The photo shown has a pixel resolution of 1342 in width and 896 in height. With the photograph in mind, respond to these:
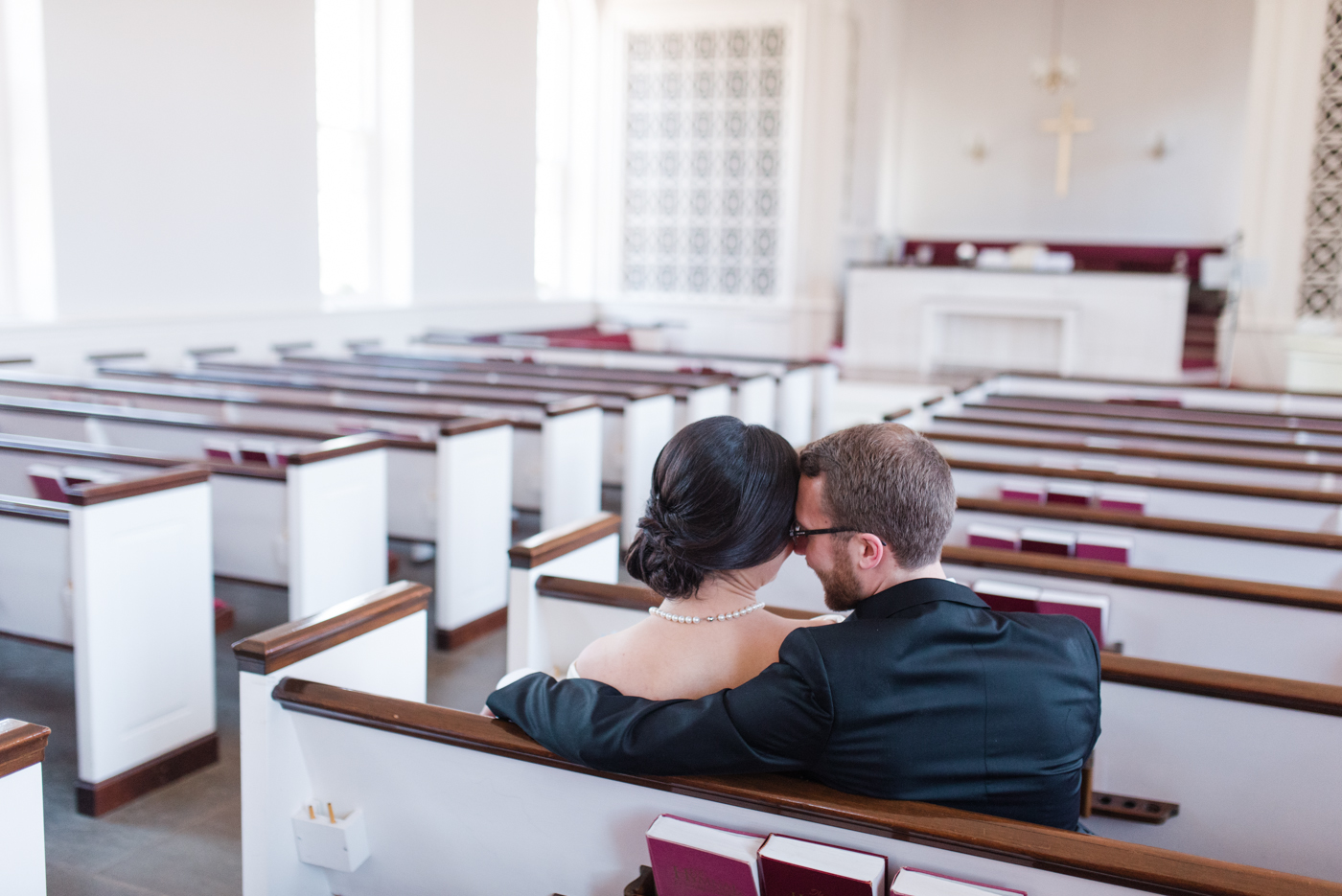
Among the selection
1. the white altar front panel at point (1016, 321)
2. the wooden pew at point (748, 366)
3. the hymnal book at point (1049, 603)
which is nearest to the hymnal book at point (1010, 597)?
the hymnal book at point (1049, 603)

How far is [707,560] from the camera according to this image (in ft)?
4.51

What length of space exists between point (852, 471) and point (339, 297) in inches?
313

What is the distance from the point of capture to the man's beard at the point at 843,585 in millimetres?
1333

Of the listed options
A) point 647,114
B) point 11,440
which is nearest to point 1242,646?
point 11,440

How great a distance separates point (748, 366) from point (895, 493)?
21.3ft

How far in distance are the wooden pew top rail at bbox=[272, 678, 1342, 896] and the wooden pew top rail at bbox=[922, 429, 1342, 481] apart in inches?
106

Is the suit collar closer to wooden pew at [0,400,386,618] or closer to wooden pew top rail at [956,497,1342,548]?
wooden pew top rail at [956,497,1342,548]

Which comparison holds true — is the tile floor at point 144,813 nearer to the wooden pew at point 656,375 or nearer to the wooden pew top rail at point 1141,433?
the wooden pew top rail at point 1141,433

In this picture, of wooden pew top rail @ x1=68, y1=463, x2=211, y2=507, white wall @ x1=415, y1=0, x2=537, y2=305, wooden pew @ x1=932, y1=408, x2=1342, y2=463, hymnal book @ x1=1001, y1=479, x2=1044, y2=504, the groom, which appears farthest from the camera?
white wall @ x1=415, y1=0, x2=537, y2=305

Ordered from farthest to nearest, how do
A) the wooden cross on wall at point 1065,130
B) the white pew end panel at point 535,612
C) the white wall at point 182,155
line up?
1. the wooden cross on wall at point 1065,130
2. the white wall at point 182,155
3. the white pew end panel at point 535,612

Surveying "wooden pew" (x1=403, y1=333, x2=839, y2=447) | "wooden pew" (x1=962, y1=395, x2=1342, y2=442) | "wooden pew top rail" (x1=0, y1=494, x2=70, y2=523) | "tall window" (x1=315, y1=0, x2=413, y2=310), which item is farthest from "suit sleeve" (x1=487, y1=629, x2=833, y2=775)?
"tall window" (x1=315, y1=0, x2=413, y2=310)

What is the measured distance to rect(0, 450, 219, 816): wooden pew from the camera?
8.11ft

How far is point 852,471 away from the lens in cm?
133

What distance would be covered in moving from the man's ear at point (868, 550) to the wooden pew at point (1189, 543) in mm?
1483
